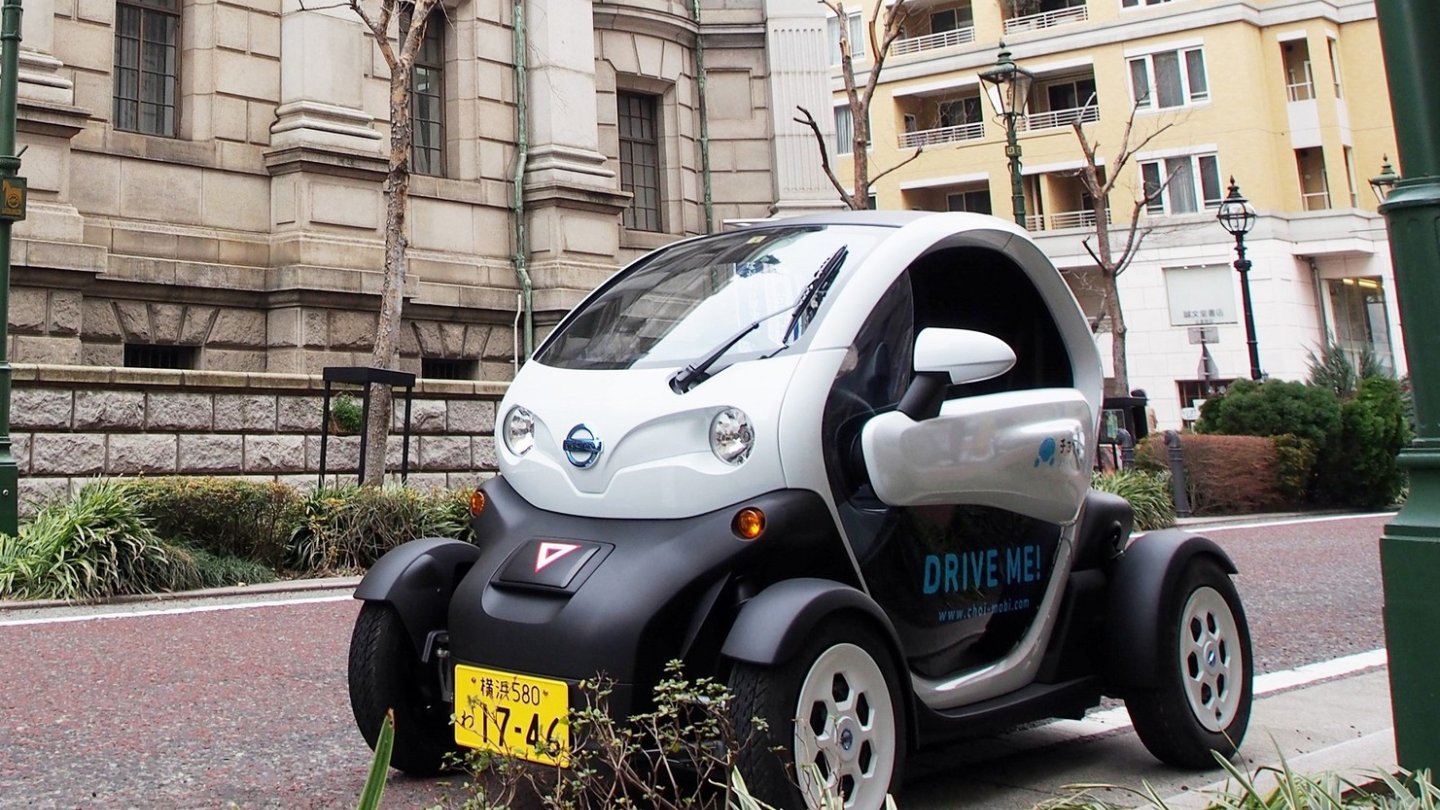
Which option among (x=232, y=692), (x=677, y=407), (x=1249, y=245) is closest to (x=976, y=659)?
(x=677, y=407)

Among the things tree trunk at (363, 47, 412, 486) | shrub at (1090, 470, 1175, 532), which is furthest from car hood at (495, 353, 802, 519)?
shrub at (1090, 470, 1175, 532)

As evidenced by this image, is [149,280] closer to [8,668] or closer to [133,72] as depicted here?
[133,72]

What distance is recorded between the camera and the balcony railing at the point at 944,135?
49969 mm

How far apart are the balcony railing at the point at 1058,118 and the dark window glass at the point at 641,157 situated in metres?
26.5

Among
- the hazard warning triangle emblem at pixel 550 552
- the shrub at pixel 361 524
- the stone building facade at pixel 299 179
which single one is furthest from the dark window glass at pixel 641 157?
the hazard warning triangle emblem at pixel 550 552

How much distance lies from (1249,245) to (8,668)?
142 ft

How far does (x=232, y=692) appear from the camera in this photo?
242 inches

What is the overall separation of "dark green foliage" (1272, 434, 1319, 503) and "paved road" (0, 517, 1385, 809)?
11559 millimetres

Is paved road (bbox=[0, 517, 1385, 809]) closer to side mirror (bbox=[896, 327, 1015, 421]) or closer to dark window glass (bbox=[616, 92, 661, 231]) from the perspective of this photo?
side mirror (bbox=[896, 327, 1015, 421])

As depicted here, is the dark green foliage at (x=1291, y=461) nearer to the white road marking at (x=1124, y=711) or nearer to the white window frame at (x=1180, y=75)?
the white road marking at (x=1124, y=711)

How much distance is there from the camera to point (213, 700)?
5934 millimetres

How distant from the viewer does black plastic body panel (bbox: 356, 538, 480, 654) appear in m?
4.16

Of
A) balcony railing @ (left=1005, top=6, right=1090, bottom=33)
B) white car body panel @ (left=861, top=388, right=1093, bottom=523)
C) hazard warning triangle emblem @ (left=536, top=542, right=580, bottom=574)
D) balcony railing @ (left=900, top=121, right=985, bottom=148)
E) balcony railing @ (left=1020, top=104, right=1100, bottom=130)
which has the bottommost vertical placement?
hazard warning triangle emblem @ (left=536, top=542, right=580, bottom=574)

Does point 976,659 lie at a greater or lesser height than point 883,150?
lesser
